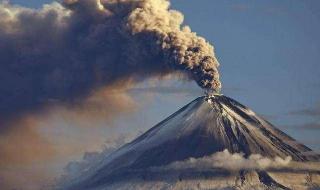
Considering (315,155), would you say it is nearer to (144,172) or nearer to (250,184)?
(250,184)

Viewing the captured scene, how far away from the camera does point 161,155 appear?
158125 mm

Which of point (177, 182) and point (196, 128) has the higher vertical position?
point (196, 128)

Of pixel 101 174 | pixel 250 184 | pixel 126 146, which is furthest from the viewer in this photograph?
pixel 126 146

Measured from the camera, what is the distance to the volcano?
15550 cm

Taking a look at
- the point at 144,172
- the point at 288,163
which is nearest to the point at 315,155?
the point at 288,163

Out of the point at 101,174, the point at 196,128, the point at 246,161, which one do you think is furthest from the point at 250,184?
the point at 101,174

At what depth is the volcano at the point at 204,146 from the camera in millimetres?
155500

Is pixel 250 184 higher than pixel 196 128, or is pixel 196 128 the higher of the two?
pixel 196 128

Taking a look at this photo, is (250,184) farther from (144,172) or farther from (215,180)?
(144,172)

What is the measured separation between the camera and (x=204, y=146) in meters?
156

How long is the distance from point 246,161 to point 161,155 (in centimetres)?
1504

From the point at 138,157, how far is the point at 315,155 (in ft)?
116

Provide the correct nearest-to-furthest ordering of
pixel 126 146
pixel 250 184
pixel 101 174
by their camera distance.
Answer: pixel 250 184 < pixel 101 174 < pixel 126 146

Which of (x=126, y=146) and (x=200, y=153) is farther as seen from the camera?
(x=126, y=146)
